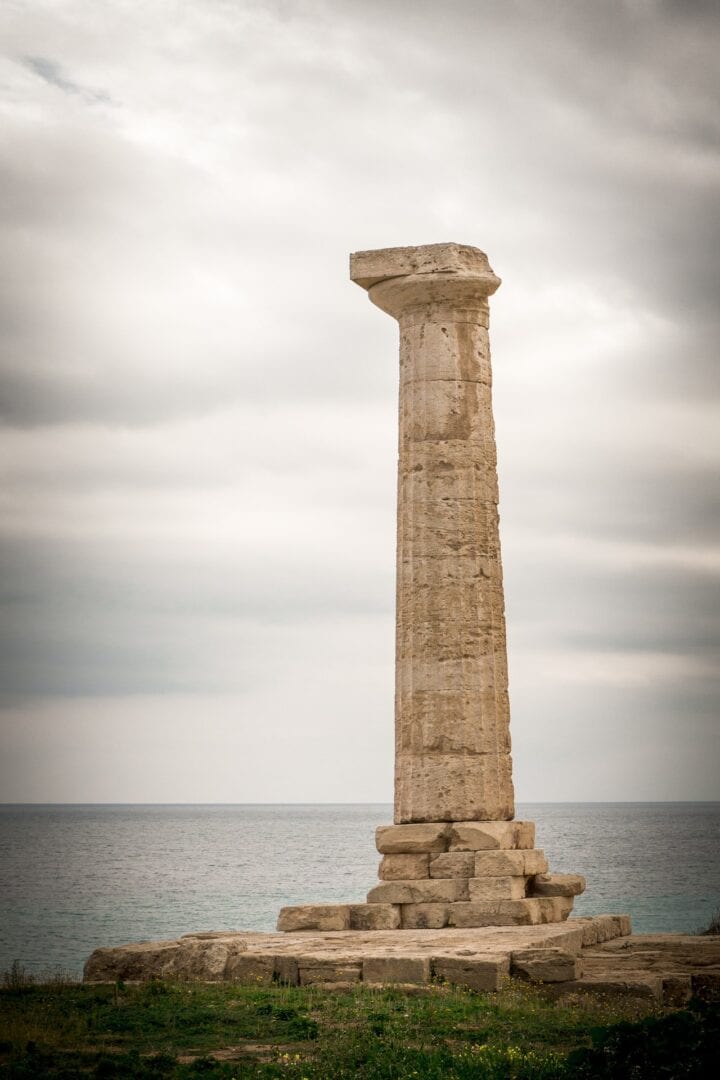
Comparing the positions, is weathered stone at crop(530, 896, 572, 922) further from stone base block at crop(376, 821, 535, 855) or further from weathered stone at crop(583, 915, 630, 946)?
stone base block at crop(376, 821, 535, 855)

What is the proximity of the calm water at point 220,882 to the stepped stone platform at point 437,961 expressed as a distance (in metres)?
16.5

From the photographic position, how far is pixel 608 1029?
9.12 m

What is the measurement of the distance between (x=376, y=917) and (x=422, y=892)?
0.58m

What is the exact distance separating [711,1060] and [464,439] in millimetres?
10134

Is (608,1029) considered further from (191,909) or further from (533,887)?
(191,909)

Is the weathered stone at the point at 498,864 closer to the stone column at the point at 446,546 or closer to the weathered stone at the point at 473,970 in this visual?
the stone column at the point at 446,546

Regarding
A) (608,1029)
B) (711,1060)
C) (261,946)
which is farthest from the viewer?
(261,946)

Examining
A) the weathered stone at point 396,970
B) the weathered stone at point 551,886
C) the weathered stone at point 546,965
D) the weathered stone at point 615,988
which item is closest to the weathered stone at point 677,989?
the weathered stone at point 615,988

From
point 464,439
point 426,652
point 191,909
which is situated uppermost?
point 464,439

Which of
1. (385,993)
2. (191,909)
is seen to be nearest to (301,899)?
(191,909)

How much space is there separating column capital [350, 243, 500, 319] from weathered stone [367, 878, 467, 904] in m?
6.90

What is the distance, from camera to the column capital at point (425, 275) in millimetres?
17797

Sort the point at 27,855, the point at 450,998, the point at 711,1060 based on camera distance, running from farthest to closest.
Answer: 1. the point at 27,855
2. the point at 450,998
3. the point at 711,1060

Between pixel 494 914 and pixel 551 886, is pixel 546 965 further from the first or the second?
pixel 551 886
